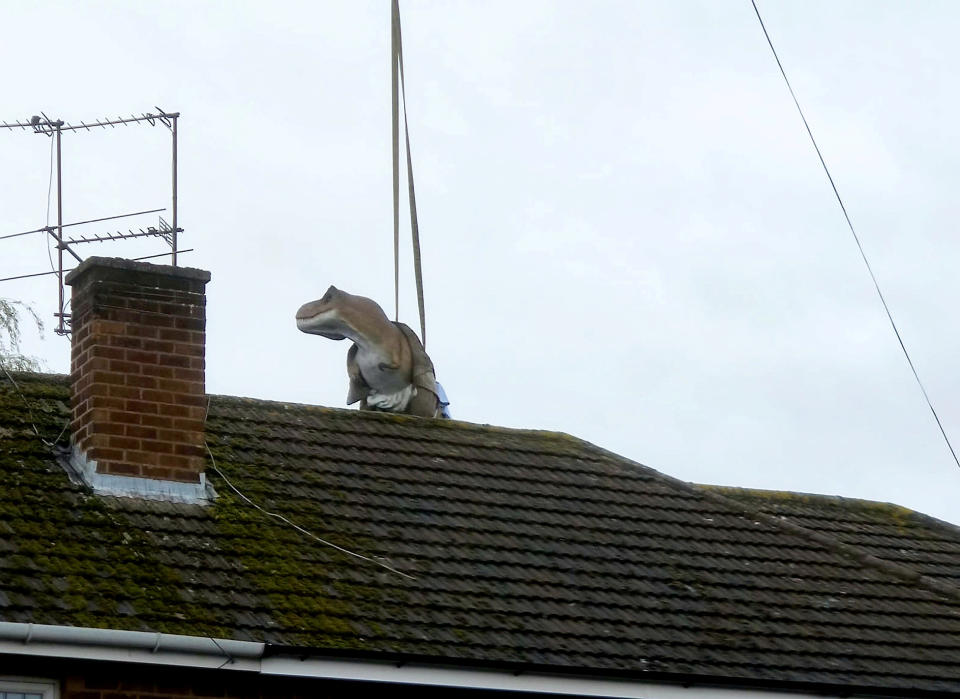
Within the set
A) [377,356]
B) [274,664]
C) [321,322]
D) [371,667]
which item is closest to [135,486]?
[274,664]

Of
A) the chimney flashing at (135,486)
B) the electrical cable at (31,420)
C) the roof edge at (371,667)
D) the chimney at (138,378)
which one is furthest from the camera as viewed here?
the electrical cable at (31,420)

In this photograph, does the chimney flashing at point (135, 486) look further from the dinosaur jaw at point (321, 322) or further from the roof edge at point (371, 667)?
the dinosaur jaw at point (321, 322)

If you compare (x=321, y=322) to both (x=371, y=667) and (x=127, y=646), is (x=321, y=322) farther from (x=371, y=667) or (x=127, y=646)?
(x=127, y=646)

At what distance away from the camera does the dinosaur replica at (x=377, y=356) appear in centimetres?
1526

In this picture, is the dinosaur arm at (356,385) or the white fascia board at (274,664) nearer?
the white fascia board at (274,664)

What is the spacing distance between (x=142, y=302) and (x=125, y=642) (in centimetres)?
292

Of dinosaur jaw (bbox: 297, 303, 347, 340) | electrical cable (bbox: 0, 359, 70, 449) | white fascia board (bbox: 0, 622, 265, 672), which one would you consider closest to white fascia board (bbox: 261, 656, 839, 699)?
white fascia board (bbox: 0, 622, 265, 672)

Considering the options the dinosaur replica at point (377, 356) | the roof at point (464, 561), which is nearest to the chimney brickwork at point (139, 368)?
the roof at point (464, 561)

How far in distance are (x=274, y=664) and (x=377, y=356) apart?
524 cm

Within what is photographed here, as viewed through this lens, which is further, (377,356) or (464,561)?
(377,356)

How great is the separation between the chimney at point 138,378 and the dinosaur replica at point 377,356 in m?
3.10

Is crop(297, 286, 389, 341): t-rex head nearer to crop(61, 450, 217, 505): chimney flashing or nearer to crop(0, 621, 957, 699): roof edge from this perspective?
crop(61, 450, 217, 505): chimney flashing

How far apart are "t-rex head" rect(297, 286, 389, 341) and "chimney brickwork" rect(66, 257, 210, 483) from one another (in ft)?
10.2

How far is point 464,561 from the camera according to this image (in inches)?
472
